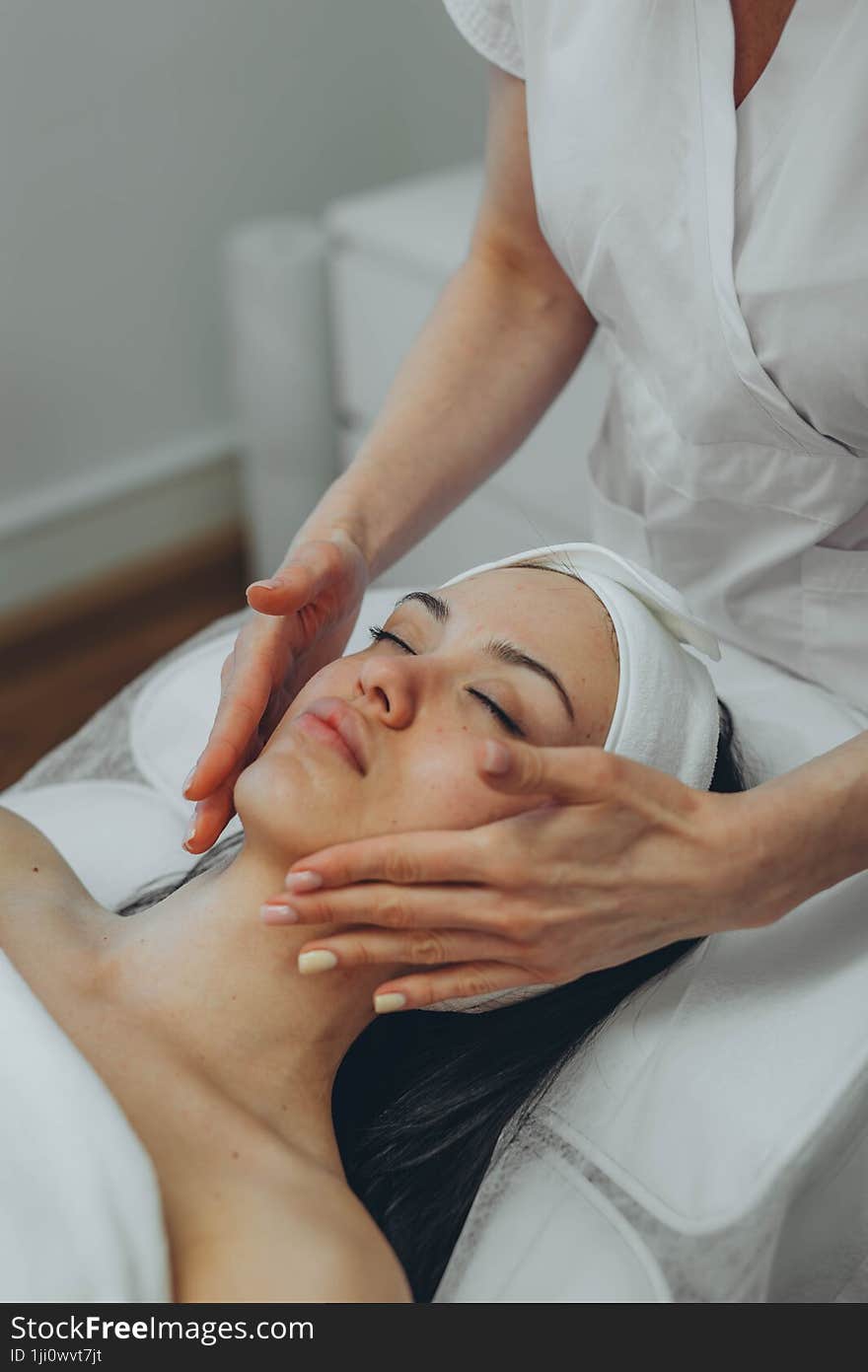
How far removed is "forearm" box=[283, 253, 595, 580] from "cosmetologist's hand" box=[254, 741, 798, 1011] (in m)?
0.48

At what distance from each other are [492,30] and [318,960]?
32.9 inches

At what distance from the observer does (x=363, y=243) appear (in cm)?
225

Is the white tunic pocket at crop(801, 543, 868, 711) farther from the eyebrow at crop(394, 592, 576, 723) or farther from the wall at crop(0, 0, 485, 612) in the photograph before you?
the wall at crop(0, 0, 485, 612)

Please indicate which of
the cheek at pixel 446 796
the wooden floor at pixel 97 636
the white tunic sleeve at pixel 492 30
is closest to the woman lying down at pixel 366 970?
the cheek at pixel 446 796

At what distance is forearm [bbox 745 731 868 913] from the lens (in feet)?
3.08

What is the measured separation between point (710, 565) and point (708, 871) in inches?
18.6

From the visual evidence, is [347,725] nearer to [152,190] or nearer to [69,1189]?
[69,1189]

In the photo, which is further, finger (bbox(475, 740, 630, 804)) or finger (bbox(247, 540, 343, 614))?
finger (bbox(247, 540, 343, 614))

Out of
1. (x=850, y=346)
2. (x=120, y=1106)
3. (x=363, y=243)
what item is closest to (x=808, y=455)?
(x=850, y=346)

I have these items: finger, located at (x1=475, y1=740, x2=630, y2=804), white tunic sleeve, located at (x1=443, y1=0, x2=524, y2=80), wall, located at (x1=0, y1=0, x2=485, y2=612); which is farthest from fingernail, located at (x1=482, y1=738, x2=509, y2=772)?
wall, located at (x1=0, y1=0, x2=485, y2=612)

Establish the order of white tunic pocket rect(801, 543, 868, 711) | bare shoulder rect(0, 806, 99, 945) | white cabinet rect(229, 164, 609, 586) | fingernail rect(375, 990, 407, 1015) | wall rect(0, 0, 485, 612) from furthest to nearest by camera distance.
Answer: wall rect(0, 0, 485, 612) < white cabinet rect(229, 164, 609, 586) < white tunic pocket rect(801, 543, 868, 711) < bare shoulder rect(0, 806, 99, 945) < fingernail rect(375, 990, 407, 1015)

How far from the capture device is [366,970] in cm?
102

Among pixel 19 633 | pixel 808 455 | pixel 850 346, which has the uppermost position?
pixel 850 346

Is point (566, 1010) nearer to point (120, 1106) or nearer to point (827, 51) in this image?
point (120, 1106)
